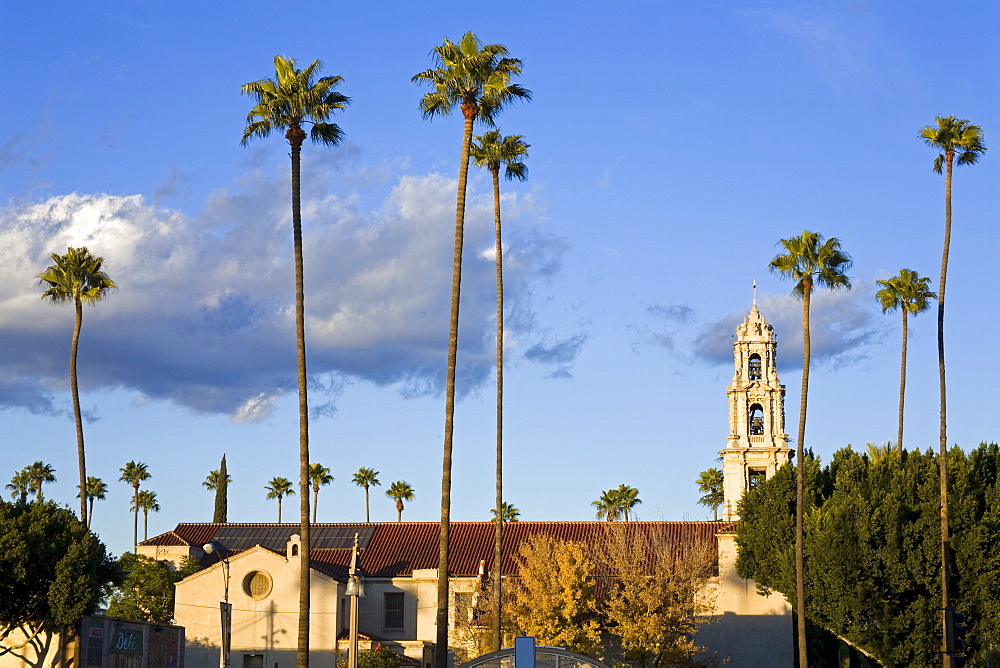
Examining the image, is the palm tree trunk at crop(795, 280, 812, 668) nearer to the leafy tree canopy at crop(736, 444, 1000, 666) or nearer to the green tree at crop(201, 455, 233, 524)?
the leafy tree canopy at crop(736, 444, 1000, 666)

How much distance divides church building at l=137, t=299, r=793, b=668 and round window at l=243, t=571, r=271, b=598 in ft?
0.18

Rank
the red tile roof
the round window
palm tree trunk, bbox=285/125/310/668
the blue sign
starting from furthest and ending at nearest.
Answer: the red tile roof → the round window → palm tree trunk, bbox=285/125/310/668 → the blue sign

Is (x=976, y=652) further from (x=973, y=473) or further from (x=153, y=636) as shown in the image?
(x=153, y=636)

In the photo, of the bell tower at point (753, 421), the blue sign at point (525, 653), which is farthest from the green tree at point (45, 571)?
the bell tower at point (753, 421)

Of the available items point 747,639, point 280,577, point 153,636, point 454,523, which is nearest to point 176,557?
point 280,577

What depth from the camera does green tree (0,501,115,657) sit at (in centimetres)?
4869

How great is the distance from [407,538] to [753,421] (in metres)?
23.3

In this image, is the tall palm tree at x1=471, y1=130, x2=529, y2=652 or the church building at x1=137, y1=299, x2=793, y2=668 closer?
the tall palm tree at x1=471, y1=130, x2=529, y2=652

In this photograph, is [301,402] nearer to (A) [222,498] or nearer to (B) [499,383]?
(B) [499,383]

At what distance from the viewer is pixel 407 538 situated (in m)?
75.6

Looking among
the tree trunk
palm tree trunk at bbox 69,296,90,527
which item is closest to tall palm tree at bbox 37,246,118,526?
palm tree trunk at bbox 69,296,90,527

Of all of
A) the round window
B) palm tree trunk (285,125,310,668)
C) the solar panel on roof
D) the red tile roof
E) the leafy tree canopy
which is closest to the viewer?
palm tree trunk (285,125,310,668)

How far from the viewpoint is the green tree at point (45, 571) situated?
48.7 m

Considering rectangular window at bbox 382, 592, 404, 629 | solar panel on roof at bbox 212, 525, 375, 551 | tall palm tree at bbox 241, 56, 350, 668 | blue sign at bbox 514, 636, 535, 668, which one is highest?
tall palm tree at bbox 241, 56, 350, 668
